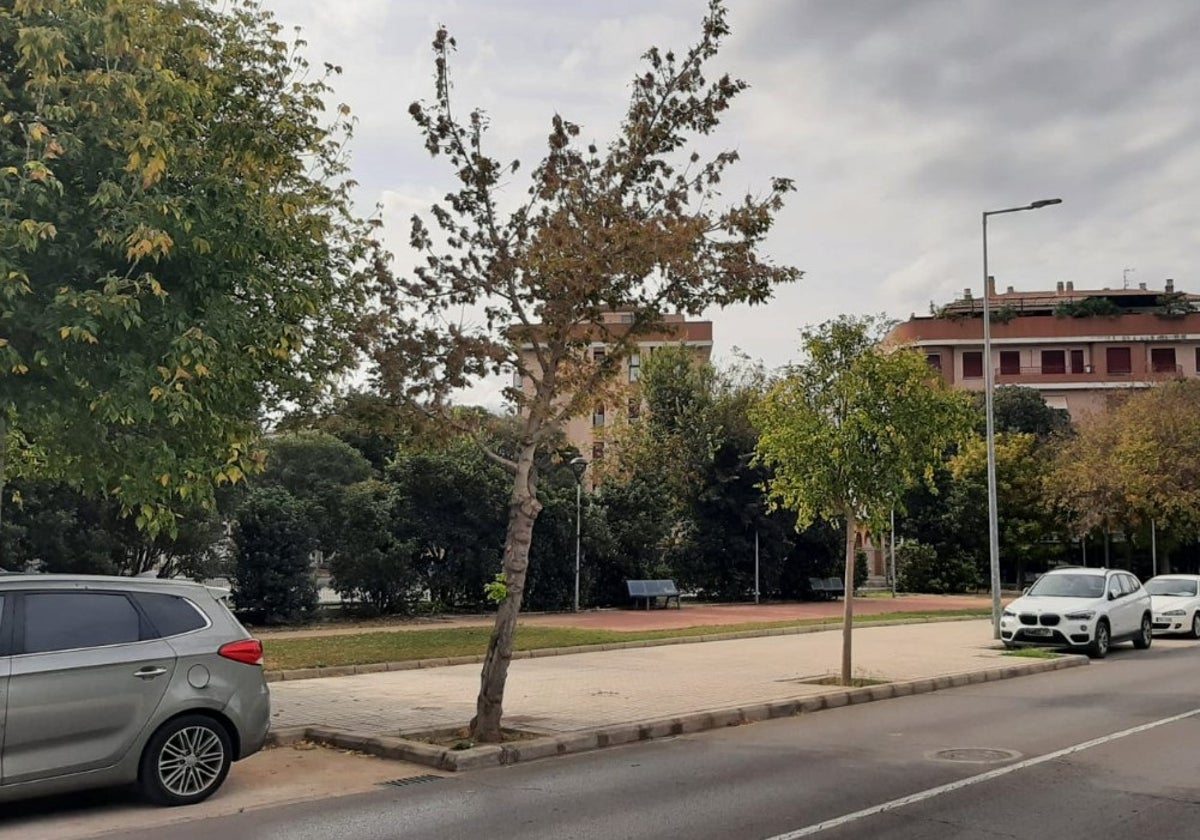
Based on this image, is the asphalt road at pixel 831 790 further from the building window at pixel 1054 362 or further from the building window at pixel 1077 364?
the building window at pixel 1077 364

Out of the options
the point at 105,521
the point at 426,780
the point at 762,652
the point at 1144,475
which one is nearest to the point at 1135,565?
the point at 1144,475

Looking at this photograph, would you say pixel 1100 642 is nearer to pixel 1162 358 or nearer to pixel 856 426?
pixel 856 426

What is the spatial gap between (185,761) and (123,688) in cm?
76

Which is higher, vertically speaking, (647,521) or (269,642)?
(647,521)

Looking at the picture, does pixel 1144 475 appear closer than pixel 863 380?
No

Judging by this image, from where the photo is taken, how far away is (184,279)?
28.7 feet

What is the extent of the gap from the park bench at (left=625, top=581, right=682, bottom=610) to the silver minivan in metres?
23.1

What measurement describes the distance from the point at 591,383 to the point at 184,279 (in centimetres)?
428

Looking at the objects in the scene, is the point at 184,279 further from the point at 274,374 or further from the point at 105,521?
the point at 105,521

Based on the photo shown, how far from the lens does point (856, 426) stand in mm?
14547

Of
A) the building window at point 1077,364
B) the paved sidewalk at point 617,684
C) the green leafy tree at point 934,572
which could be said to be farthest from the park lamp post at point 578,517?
the building window at point 1077,364

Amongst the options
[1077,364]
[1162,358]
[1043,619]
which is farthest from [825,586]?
[1162,358]

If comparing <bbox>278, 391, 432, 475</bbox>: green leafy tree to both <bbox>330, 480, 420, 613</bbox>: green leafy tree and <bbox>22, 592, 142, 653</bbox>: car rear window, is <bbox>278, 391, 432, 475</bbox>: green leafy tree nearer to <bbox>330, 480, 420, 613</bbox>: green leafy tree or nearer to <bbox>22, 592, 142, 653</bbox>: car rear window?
<bbox>22, 592, 142, 653</bbox>: car rear window

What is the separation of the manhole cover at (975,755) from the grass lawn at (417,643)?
887cm
